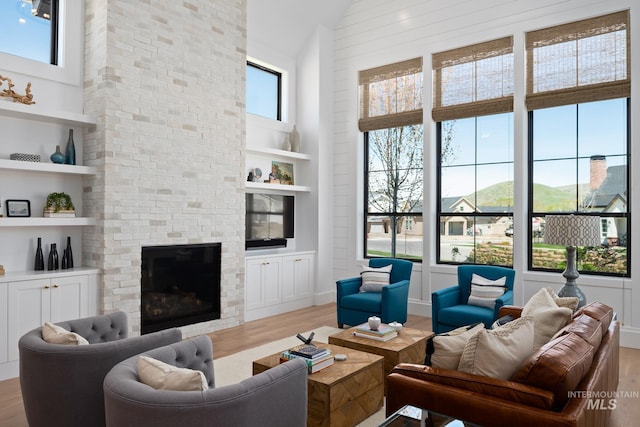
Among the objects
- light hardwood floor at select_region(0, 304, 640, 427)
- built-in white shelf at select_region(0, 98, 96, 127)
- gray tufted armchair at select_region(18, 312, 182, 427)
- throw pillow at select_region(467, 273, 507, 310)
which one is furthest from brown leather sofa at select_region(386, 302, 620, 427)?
built-in white shelf at select_region(0, 98, 96, 127)

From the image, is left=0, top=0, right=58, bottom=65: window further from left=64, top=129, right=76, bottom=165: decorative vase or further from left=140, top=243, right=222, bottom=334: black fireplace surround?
left=140, top=243, right=222, bottom=334: black fireplace surround

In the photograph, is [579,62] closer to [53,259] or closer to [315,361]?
[315,361]

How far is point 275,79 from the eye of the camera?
7242 millimetres

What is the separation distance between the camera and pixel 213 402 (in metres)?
1.88

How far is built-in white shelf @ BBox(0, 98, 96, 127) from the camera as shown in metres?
4.04

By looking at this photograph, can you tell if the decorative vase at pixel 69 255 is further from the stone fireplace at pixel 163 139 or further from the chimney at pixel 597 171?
the chimney at pixel 597 171

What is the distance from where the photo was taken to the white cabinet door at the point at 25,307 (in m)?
3.93

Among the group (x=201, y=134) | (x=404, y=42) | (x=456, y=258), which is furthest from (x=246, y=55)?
(x=456, y=258)

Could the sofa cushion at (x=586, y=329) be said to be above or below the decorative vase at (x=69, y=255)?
below

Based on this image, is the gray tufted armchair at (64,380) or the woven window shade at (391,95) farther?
the woven window shade at (391,95)

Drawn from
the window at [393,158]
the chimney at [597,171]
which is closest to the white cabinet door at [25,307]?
the window at [393,158]

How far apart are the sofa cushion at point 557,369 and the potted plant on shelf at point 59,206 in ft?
13.8

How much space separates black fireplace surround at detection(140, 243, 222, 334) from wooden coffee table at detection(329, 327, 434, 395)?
7.04 feet

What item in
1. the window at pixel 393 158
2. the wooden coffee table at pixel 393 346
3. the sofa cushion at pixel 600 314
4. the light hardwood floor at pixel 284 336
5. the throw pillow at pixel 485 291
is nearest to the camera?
the sofa cushion at pixel 600 314
